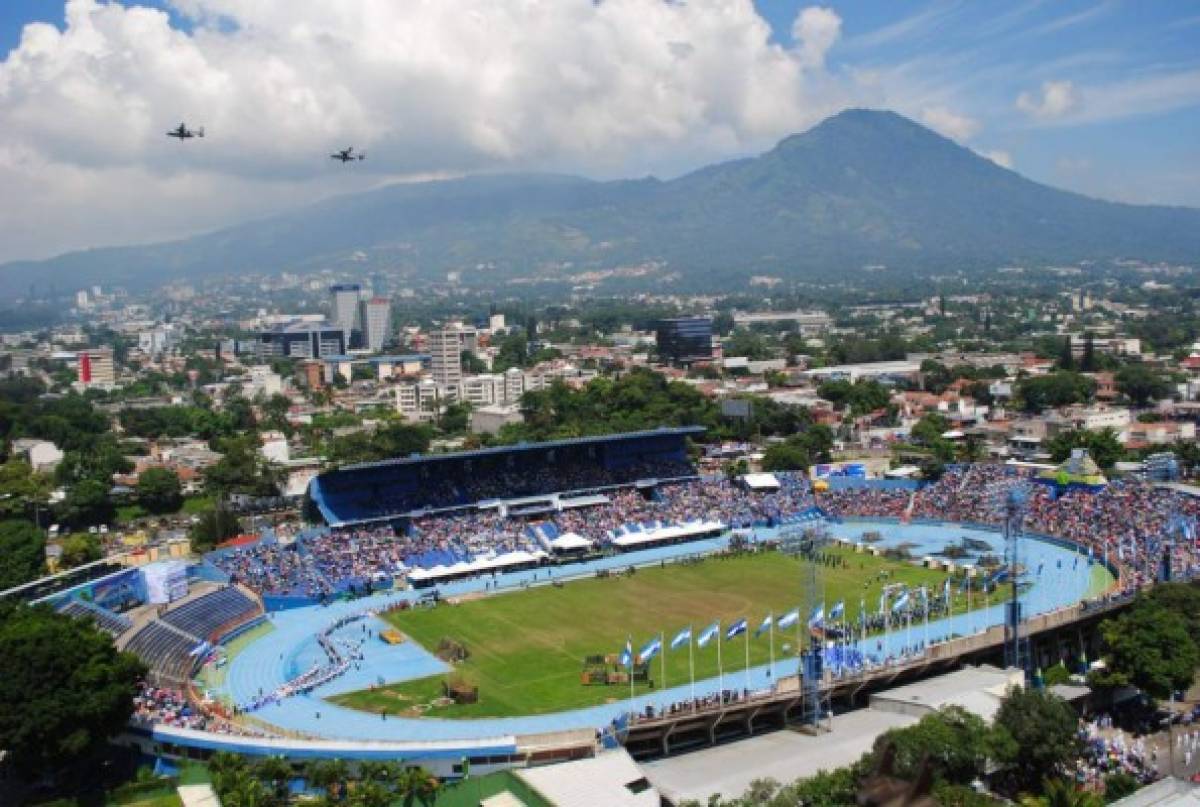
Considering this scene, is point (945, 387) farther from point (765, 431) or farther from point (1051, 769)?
point (1051, 769)

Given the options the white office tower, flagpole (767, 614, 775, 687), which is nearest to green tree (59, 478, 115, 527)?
the white office tower

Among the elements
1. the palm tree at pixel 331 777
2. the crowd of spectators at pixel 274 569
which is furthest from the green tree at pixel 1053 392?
the palm tree at pixel 331 777

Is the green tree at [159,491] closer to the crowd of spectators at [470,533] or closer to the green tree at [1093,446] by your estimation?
the crowd of spectators at [470,533]

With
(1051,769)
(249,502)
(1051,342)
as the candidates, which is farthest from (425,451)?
(1051,342)

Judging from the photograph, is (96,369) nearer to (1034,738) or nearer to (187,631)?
(187,631)

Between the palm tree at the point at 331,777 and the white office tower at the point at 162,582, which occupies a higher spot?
the white office tower at the point at 162,582

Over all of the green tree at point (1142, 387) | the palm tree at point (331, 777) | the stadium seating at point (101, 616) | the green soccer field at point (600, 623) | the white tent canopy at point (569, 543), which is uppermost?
the green tree at point (1142, 387)

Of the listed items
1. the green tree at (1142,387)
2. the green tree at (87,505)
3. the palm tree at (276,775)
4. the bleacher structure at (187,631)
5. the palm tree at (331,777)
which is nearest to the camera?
the palm tree at (276,775)
